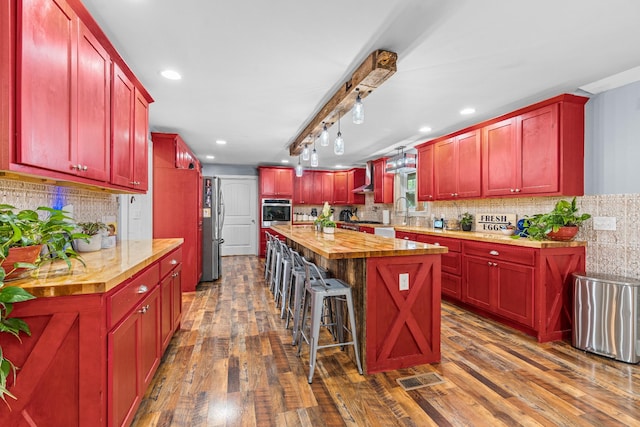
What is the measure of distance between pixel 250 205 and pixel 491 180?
5.77m

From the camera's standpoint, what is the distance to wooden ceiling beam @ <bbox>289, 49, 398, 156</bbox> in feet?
7.11

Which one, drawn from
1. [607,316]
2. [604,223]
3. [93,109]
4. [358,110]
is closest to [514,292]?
[607,316]

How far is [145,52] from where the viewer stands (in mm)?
2277

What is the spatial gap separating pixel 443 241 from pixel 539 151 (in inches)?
57.2

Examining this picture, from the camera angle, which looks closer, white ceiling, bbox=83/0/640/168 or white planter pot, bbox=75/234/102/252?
white ceiling, bbox=83/0/640/168

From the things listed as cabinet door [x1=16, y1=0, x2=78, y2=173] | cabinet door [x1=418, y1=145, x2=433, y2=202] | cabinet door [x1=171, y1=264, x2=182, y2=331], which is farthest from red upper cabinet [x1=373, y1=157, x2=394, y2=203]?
cabinet door [x1=16, y1=0, x2=78, y2=173]

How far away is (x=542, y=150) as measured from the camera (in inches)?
123

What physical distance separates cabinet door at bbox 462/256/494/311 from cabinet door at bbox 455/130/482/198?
0.93 m

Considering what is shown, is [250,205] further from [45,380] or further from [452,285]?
[45,380]

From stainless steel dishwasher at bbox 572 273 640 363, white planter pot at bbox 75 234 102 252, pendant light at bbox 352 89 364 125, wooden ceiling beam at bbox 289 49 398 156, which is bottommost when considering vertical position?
stainless steel dishwasher at bbox 572 273 640 363

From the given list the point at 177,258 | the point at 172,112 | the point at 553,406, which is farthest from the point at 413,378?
the point at 172,112

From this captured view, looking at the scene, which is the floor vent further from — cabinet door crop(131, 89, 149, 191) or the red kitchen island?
cabinet door crop(131, 89, 149, 191)

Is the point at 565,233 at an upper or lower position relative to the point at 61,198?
lower

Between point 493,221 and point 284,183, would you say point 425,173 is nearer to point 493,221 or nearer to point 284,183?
point 493,221
